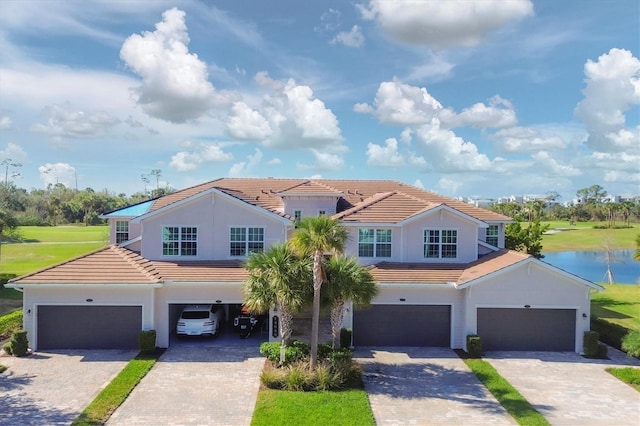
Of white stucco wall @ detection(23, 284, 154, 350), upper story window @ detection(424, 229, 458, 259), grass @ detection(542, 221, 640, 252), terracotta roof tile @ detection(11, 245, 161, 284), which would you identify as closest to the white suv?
white stucco wall @ detection(23, 284, 154, 350)

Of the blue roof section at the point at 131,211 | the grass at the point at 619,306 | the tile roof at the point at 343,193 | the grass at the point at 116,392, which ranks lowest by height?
the grass at the point at 619,306

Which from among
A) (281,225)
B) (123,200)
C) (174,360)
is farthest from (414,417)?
(123,200)

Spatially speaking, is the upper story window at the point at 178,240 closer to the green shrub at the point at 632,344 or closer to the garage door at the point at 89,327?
the garage door at the point at 89,327

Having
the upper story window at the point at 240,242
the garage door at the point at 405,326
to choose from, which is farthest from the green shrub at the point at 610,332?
the upper story window at the point at 240,242

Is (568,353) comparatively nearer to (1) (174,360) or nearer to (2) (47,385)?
(1) (174,360)

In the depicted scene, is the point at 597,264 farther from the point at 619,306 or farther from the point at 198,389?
the point at 198,389

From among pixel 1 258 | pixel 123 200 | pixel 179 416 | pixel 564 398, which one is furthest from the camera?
pixel 123 200

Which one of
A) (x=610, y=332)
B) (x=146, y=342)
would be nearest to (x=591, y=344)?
(x=610, y=332)
